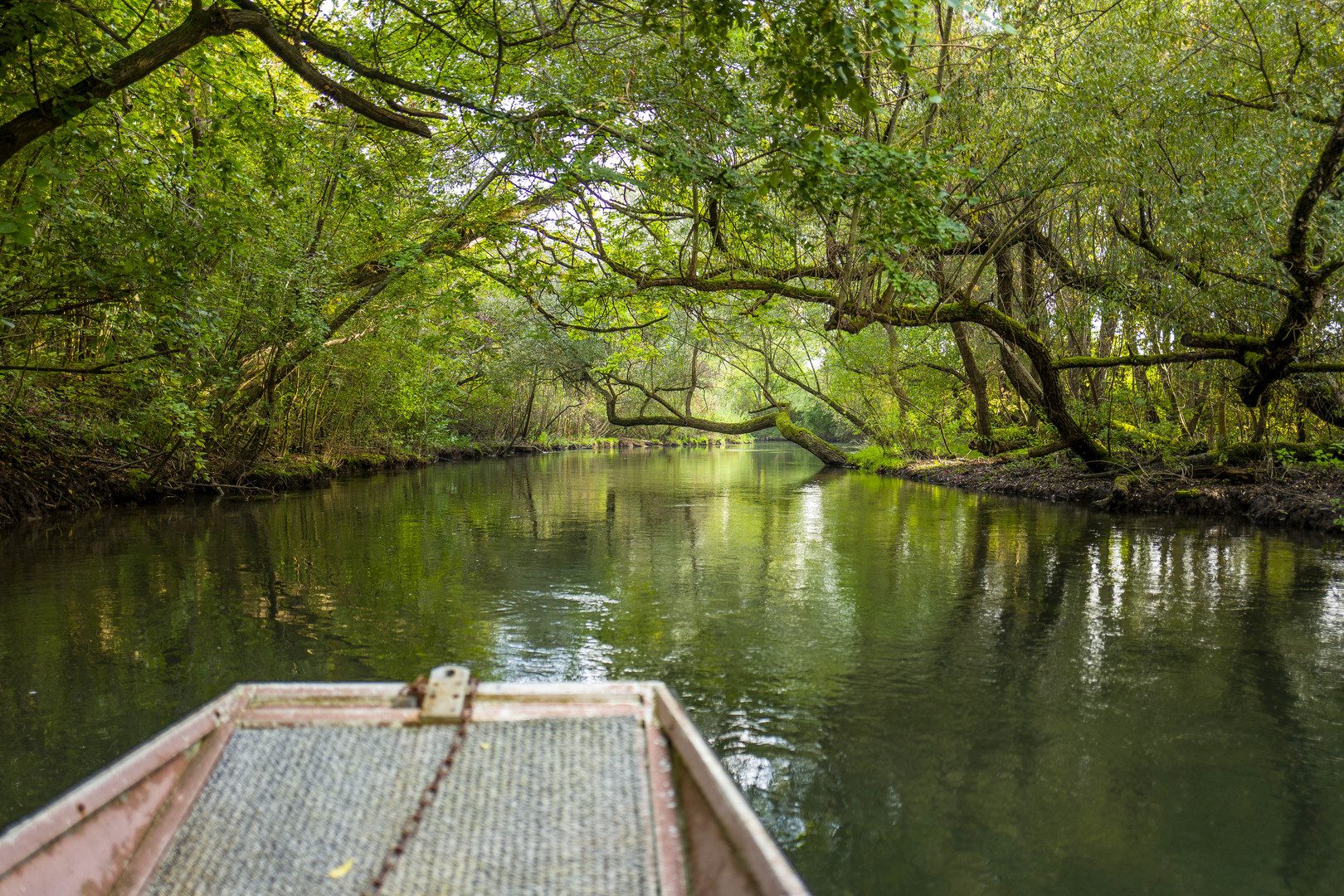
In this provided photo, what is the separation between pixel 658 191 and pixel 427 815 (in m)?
6.69

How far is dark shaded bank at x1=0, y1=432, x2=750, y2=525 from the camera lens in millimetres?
9945

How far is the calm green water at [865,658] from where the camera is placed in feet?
9.95

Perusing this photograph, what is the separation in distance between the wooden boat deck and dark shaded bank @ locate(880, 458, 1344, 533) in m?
10.6

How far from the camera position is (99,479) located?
38.6ft

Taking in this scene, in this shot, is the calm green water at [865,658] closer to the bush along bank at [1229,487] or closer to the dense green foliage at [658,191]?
the bush along bank at [1229,487]

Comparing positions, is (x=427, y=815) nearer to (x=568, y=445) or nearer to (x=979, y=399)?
(x=979, y=399)

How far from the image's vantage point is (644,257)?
12.7 metres

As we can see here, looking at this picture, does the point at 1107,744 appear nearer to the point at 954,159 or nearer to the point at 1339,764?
the point at 1339,764

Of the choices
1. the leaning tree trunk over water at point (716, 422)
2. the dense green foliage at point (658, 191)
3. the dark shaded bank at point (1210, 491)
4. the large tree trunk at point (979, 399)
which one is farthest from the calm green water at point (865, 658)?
the leaning tree trunk over water at point (716, 422)

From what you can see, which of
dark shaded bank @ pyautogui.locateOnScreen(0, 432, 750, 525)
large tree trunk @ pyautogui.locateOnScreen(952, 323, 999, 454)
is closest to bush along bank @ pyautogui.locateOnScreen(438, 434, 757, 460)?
dark shaded bank @ pyautogui.locateOnScreen(0, 432, 750, 525)

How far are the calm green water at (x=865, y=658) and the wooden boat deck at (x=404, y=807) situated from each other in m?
1.07

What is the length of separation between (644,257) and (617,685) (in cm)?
1092

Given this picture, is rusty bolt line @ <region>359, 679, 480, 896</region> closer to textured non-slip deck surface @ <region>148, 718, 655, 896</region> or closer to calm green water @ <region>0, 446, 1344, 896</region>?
textured non-slip deck surface @ <region>148, 718, 655, 896</region>

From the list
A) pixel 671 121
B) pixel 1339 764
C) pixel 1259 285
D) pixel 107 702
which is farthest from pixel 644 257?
pixel 1339 764
